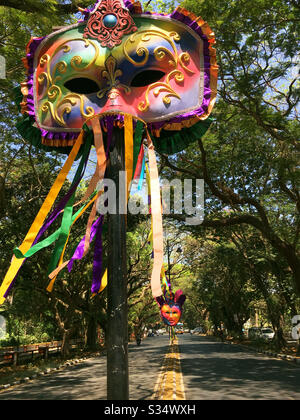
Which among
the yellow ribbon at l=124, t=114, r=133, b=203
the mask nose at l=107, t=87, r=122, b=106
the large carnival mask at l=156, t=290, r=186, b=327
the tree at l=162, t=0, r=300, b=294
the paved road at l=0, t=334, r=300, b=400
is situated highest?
the tree at l=162, t=0, r=300, b=294

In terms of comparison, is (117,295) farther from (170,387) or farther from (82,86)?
(170,387)

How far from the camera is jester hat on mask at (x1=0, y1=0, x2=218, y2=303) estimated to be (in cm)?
260

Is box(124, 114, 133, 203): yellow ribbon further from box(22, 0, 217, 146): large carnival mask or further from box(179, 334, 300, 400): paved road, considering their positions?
box(179, 334, 300, 400): paved road

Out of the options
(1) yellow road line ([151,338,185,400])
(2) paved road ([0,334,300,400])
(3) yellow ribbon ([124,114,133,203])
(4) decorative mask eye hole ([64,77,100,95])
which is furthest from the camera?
(2) paved road ([0,334,300,400])

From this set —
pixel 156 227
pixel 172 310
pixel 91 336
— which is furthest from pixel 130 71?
pixel 91 336

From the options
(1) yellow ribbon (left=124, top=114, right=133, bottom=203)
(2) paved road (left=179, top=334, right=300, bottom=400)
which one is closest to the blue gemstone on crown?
(1) yellow ribbon (left=124, top=114, right=133, bottom=203)

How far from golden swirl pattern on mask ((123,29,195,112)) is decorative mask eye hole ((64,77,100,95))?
1.13ft

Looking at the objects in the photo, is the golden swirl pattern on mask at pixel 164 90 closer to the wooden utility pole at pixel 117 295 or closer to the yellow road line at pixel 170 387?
the wooden utility pole at pixel 117 295

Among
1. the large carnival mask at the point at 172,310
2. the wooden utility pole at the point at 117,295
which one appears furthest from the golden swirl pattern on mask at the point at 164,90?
the large carnival mask at the point at 172,310

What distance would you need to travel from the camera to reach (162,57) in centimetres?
261

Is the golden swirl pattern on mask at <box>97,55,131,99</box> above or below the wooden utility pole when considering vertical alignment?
above

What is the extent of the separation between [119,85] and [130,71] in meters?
0.13

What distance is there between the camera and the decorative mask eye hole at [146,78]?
8.93 feet

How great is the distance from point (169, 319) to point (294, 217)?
27.9ft
